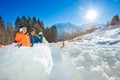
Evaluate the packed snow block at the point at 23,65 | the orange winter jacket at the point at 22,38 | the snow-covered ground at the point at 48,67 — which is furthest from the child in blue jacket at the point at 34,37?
the packed snow block at the point at 23,65

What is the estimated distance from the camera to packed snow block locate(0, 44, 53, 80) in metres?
5.19

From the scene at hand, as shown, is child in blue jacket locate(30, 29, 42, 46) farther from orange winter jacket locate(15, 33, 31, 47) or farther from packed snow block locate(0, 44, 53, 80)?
packed snow block locate(0, 44, 53, 80)

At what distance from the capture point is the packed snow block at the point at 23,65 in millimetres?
5192

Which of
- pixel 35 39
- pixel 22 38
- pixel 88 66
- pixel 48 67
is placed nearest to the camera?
pixel 48 67

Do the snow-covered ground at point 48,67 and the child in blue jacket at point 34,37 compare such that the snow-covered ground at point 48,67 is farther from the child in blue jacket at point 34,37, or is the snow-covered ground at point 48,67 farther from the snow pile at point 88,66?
the child in blue jacket at point 34,37

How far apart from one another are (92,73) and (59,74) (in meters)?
1.05

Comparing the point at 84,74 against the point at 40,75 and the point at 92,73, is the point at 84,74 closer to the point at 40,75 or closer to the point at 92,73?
the point at 92,73

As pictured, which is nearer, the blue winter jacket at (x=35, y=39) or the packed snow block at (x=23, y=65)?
the packed snow block at (x=23, y=65)

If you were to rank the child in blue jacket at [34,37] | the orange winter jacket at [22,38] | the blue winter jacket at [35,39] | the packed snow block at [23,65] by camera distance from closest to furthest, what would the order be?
the packed snow block at [23,65]
the orange winter jacket at [22,38]
the blue winter jacket at [35,39]
the child in blue jacket at [34,37]

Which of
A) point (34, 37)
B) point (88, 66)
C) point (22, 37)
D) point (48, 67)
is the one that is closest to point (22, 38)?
point (22, 37)

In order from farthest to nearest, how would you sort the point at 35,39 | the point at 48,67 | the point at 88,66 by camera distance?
1. the point at 35,39
2. the point at 88,66
3. the point at 48,67

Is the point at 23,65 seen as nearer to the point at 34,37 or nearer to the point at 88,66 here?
the point at 88,66

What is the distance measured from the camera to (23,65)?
17.9 feet

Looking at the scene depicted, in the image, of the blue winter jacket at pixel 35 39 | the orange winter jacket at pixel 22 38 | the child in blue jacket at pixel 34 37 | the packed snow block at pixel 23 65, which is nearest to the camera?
the packed snow block at pixel 23 65
